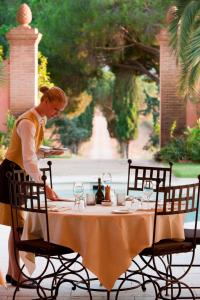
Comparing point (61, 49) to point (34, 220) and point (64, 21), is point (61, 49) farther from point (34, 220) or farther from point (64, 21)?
point (34, 220)

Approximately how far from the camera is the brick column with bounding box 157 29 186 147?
1841cm

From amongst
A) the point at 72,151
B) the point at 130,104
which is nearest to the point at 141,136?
the point at 72,151

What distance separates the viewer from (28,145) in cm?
554

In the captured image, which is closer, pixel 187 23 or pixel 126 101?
pixel 187 23

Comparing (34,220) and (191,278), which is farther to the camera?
(191,278)

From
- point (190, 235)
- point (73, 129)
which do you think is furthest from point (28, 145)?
point (73, 129)

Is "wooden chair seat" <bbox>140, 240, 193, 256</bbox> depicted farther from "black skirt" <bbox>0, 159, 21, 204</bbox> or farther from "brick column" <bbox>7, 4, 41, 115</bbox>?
"brick column" <bbox>7, 4, 41, 115</bbox>

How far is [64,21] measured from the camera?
22172mm

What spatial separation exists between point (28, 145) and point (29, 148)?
0.02 meters

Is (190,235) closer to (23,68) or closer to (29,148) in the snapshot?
(29,148)

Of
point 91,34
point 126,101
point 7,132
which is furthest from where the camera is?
point 126,101

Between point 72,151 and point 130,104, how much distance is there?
6.36 meters

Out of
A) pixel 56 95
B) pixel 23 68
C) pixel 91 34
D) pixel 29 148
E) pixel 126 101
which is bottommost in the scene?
pixel 29 148

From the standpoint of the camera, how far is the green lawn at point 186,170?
14727 mm
